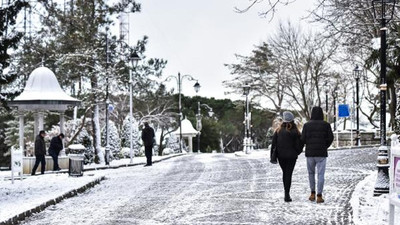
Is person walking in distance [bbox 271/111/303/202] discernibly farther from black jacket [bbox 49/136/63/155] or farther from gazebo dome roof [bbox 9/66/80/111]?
gazebo dome roof [bbox 9/66/80/111]

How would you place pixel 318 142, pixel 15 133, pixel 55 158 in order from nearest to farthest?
pixel 318 142, pixel 55 158, pixel 15 133

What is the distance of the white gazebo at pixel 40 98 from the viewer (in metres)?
26.9

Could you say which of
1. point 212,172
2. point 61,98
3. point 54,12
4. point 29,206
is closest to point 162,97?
point 61,98

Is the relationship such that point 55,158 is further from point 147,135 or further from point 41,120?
point 147,135

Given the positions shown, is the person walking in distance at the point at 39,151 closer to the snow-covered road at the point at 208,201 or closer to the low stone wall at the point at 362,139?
the snow-covered road at the point at 208,201

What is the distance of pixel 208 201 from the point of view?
12.8 meters

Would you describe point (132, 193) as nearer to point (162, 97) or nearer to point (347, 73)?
point (347, 73)

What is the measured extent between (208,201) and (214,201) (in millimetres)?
119

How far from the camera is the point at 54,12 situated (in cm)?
1641

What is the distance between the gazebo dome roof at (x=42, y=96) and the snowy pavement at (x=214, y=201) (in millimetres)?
7890

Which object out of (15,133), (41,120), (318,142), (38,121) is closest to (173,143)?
(15,133)

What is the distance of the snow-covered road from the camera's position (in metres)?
10.5

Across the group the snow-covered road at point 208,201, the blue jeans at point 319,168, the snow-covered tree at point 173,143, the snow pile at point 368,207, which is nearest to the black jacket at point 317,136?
the blue jeans at point 319,168

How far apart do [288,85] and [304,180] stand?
1194 inches
